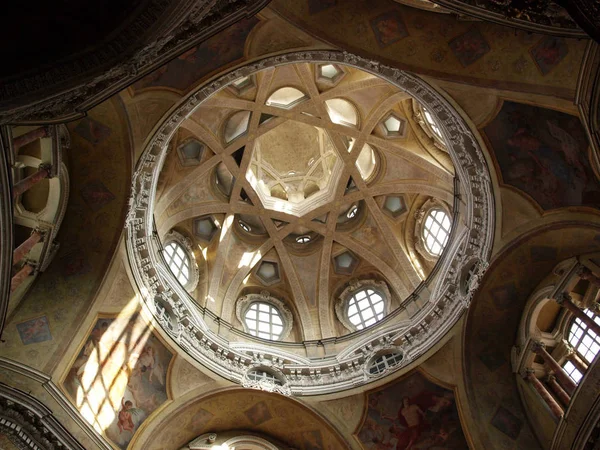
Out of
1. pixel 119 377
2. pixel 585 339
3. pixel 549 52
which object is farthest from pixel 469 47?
pixel 119 377

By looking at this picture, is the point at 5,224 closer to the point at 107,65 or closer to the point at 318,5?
the point at 107,65

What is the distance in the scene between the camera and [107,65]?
1013cm

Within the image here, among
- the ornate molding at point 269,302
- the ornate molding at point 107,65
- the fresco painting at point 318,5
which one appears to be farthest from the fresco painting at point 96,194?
the ornate molding at point 269,302

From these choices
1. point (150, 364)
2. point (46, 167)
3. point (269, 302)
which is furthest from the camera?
point (269, 302)

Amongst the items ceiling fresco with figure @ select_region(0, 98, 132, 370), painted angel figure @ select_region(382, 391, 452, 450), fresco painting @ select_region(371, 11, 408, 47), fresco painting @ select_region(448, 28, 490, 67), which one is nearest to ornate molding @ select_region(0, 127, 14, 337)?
ceiling fresco with figure @ select_region(0, 98, 132, 370)

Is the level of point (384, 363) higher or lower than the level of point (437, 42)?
lower

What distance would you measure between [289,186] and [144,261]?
987 centimetres

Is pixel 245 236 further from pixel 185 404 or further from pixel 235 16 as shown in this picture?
pixel 235 16

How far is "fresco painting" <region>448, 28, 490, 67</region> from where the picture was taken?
13.5m

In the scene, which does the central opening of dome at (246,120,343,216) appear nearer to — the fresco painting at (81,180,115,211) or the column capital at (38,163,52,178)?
the fresco painting at (81,180,115,211)

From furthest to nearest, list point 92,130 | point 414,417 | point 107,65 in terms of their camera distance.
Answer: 1. point 414,417
2. point 92,130
3. point 107,65

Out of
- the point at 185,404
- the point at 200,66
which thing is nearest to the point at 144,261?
the point at 185,404

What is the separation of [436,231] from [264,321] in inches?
261

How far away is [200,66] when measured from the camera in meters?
15.0
